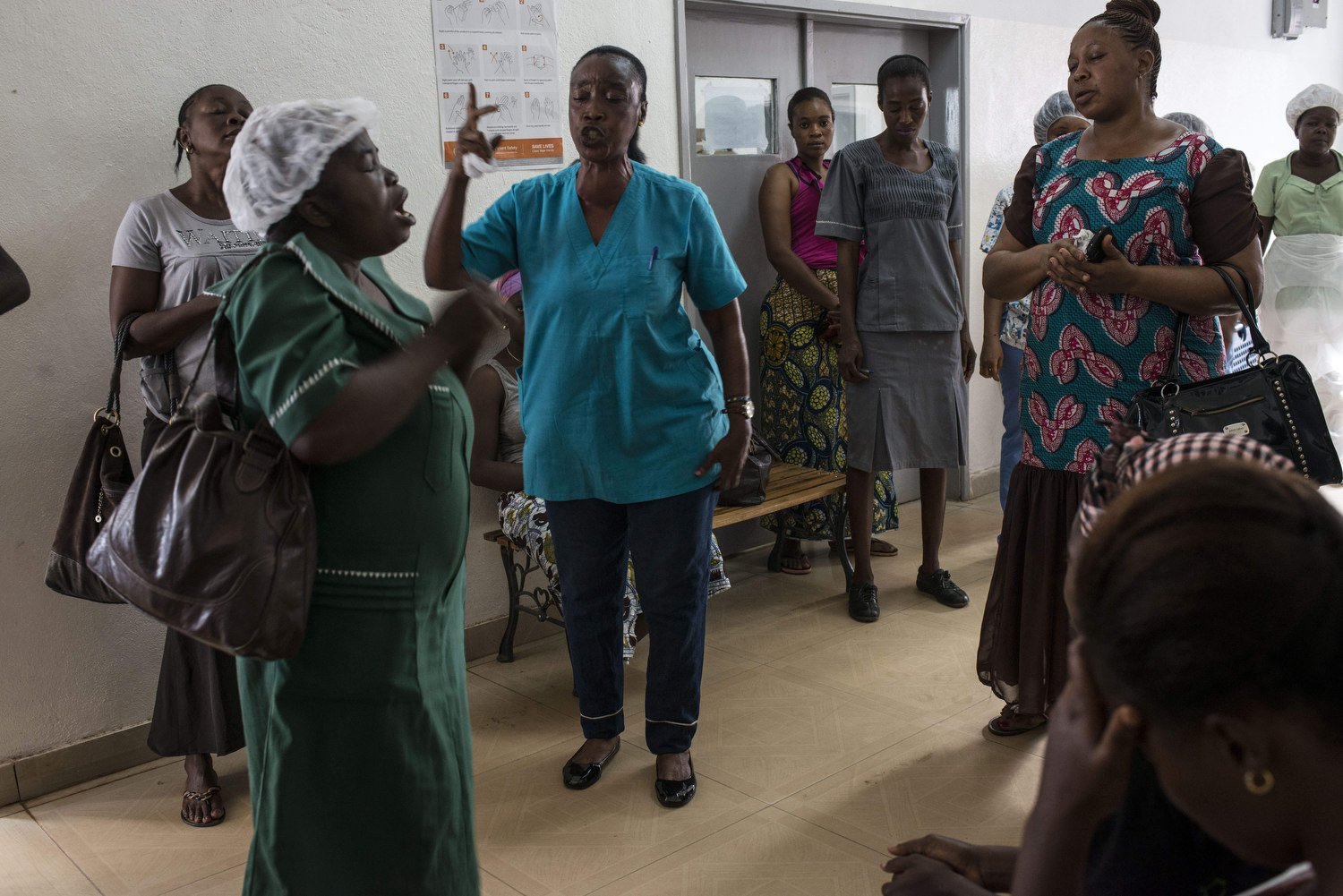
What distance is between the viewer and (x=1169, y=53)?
7.15m

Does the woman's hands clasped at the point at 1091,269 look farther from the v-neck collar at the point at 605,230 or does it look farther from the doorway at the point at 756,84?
the doorway at the point at 756,84

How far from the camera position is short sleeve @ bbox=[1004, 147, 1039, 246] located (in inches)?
108

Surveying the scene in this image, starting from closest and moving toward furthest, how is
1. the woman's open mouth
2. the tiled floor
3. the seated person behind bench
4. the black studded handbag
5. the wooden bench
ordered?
the woman's open mouth → the black studded handbag → the tiled floor → the seated person behind bench → the wooden bench

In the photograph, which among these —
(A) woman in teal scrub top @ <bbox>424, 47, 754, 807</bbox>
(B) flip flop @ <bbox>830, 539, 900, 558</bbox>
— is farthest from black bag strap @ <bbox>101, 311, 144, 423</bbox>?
(B) flip flop @ <bbox>830, 539, 900, 558</bbox>

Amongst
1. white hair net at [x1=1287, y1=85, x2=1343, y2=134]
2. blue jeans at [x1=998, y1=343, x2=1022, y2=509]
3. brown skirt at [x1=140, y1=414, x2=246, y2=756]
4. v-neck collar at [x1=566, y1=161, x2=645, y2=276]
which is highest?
white hair net at [x1=1287, y1=85, x2=1343, y2=134]

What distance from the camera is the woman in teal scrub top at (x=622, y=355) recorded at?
2.59 meters

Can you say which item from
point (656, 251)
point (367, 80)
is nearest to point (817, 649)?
point (656, 251)

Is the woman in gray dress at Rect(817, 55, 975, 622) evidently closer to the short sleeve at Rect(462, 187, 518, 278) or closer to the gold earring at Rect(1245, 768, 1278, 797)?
the short sleeve at Rect(462, 187, 518, 278)

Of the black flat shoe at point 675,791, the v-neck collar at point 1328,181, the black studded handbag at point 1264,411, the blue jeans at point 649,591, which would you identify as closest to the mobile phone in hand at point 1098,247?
the black studded handbag at point 1264,411

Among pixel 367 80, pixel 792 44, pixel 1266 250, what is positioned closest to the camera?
pixel 367 80

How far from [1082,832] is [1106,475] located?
445 mm

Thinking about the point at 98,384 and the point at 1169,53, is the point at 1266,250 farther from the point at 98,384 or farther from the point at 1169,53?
the point at 98,384

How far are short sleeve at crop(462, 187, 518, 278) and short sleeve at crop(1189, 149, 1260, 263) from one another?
5.20 ft

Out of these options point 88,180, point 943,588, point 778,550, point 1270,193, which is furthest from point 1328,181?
point 88,180
